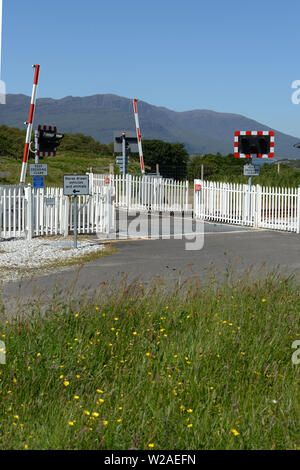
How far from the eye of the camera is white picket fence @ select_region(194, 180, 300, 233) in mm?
20250

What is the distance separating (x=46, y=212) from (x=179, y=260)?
4.95m

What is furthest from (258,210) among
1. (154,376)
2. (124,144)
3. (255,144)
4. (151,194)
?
(154,376)

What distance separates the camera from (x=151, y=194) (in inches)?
1072

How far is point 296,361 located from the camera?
576cm

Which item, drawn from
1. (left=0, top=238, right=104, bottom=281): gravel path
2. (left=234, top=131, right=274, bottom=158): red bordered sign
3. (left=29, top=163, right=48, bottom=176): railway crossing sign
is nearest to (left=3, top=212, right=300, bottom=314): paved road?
(left=0, top=238, right=104, bottom=281): gravel path

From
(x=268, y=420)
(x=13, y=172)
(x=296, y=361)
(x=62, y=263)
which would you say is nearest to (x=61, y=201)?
(x=62, y=263)

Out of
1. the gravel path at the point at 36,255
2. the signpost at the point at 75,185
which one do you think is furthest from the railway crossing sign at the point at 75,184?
the gravel path at the point at 36,255

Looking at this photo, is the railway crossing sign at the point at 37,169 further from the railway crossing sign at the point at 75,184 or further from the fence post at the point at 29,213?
the railway crossing sign at the point at 75,184

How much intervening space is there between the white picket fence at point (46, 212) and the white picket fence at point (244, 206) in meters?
4.86

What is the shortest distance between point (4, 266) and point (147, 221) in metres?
10.0

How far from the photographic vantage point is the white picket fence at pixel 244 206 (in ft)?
66.4

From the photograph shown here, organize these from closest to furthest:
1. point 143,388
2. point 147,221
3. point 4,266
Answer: point 143,388, point 4,266, point 147,221

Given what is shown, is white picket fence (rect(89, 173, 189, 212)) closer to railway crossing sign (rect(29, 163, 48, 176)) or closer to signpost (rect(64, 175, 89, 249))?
railway crossing sign (rect(29, 163, 48, 176))
